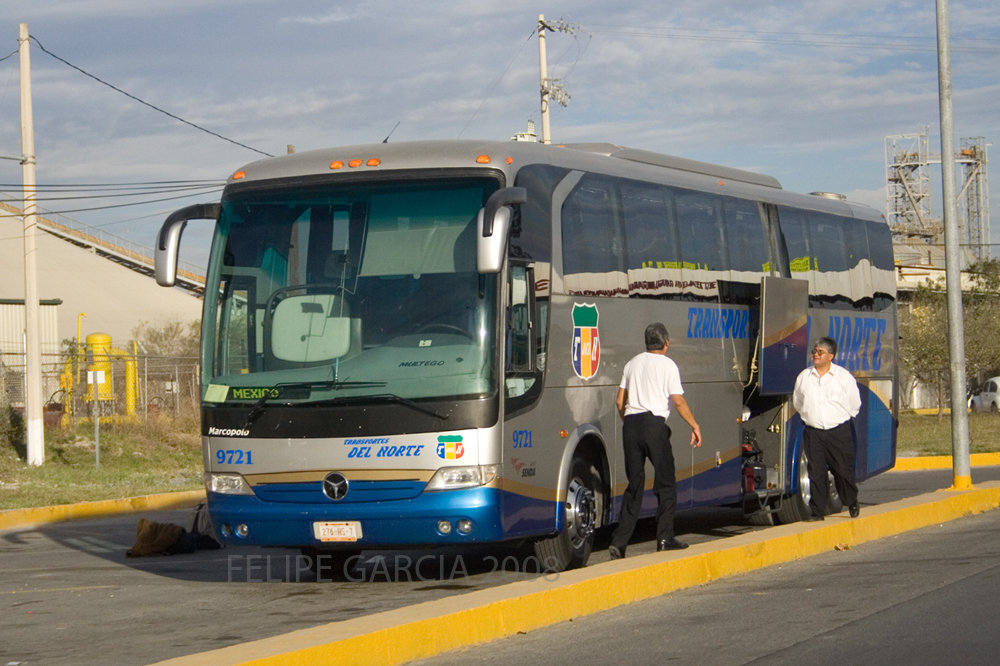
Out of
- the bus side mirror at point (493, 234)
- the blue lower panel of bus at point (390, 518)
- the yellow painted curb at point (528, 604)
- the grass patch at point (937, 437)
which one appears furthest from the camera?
the grass patch at point (937, 437)

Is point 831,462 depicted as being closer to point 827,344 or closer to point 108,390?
point 827,344

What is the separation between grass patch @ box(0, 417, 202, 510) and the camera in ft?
74.3

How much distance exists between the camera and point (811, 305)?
15945 mm

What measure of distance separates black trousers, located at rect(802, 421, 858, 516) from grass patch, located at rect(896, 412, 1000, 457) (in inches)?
535

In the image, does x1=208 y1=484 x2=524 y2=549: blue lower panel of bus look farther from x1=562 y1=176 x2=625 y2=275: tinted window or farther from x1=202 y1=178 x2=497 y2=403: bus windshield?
x1=562 y1=176 x2=625 y2=275: tinted window

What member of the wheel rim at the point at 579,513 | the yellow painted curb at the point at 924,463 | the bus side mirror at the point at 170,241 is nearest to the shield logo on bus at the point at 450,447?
the wheel rim at the point at 579,513

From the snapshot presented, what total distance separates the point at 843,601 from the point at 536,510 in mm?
2522

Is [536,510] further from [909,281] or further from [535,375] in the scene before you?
[909,281]

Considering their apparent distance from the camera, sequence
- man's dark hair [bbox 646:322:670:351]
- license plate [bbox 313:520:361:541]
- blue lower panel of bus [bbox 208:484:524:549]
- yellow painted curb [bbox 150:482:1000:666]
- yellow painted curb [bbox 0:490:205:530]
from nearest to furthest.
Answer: yellow painted curb [bbox 150:482:1000:666]
blue lower panel of bus [bbox 208:484:524:549]
license plate [bbox 313:520:361:541]
man's dark hair [bbox 646:322:670:351]
yellow painted curb [bbox 0:490:205:530]

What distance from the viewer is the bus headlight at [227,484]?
35.0 ft

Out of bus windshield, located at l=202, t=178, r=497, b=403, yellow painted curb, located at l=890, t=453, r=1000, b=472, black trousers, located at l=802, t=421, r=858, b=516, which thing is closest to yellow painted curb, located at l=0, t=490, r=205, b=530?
bus windshield, located at l=202, t=178, r=497, b=403

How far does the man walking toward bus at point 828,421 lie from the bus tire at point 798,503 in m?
1.47

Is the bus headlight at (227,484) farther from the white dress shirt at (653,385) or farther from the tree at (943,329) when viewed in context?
the tree at (943,329)

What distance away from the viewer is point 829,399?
13602mm
